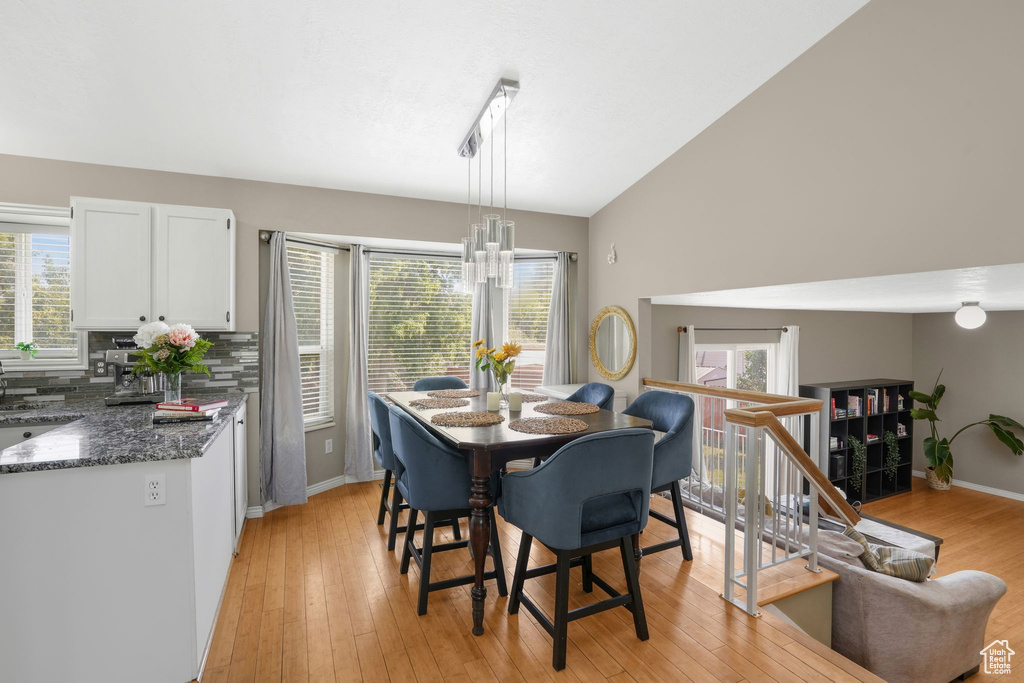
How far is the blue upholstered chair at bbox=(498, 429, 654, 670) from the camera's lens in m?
1.92

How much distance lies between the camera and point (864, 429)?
5.89 m

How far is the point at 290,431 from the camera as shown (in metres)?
3.80

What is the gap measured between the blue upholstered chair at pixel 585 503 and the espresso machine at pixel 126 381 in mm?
2453

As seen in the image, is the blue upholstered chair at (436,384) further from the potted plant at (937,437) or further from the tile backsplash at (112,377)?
the potted plant at (937,437)

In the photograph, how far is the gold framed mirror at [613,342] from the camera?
429cm

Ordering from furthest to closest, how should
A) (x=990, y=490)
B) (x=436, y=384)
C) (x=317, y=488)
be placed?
(x=990, y=490), (x=317, y=488), (x=436, y=384)

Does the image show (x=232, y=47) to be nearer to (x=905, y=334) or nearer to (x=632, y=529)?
(x=632, y=529)

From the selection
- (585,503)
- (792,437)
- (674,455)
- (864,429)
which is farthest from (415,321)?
(864,429)

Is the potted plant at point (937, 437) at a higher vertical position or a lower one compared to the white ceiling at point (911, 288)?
lower

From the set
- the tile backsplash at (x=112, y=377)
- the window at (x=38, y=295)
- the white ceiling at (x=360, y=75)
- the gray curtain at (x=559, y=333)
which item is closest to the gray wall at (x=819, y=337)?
the gray curtain at (x=559, y=333)

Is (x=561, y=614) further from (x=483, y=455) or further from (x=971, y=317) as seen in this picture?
(x=971, y=317)

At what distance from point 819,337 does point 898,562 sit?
12.4 ft

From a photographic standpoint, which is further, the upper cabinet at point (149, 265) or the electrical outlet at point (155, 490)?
the upper cabinet at point (149, 265)

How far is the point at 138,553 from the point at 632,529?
194cm
